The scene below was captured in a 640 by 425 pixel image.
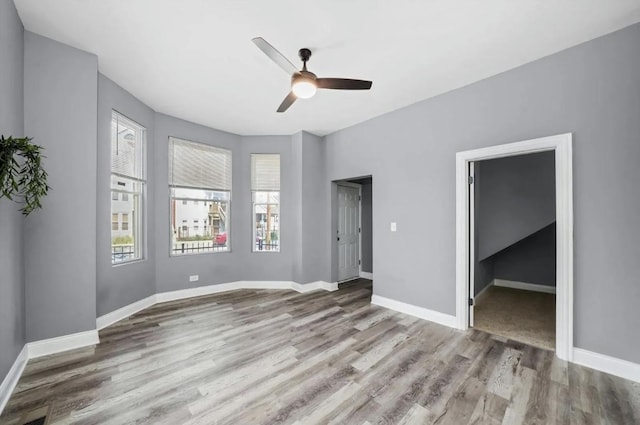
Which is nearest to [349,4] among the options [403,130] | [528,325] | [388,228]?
[403,130]

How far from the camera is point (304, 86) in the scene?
2293 mm

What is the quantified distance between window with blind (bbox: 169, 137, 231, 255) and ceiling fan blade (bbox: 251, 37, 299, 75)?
3047 millimetres

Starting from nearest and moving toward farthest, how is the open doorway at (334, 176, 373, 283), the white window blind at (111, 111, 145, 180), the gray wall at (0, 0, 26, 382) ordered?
the gray wall at (0, 0, 26, 382) < the white window blind at (111, 111, 145, 180) < the open doorway at (334, 176, 373, 283)

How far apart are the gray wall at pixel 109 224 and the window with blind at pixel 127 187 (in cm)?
9

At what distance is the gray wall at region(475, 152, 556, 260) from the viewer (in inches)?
165

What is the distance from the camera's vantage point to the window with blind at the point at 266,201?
5078 mm

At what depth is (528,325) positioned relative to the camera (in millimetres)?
3266

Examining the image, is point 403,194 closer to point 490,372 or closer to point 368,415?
point 490,372

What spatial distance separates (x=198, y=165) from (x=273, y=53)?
10.4 feet

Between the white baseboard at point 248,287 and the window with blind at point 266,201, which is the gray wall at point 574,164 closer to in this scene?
the white baseboard at point 248,287

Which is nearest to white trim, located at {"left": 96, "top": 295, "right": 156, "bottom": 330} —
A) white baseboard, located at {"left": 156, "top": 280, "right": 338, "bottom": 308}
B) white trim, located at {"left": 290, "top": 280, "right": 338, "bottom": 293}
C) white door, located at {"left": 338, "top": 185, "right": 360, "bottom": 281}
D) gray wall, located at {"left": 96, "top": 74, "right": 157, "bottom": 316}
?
gray wall, located at {"left": 96, "top": 74, "right": 157, "bottom": 316}

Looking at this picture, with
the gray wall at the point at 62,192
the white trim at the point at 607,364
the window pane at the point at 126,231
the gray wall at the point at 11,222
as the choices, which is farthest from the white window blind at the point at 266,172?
the white trim at the point at 607,364

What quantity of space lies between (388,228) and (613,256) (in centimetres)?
234

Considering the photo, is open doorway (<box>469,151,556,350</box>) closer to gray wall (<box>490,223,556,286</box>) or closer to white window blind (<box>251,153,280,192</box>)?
gray wall (<box>490,223,556,286</box>)
